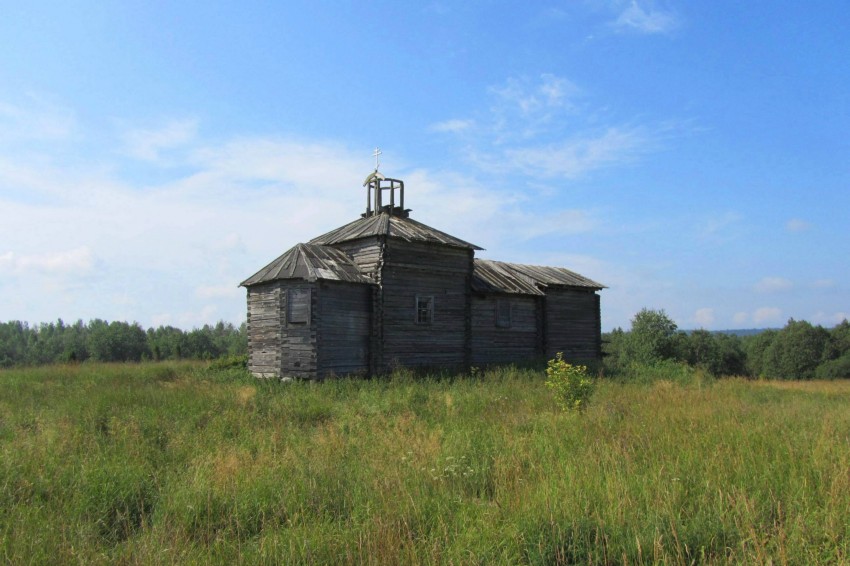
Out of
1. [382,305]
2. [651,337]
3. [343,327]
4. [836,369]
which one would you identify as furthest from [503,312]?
[836,369]

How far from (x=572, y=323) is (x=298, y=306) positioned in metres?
15.2

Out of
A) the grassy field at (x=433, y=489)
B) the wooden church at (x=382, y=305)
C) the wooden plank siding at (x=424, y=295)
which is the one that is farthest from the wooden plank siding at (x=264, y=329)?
the grassy field at (x=433, y=489)

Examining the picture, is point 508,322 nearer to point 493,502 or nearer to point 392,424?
point 392,424

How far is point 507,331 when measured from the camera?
24594 millimetres

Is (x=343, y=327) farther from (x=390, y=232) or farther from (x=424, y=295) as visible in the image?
(x=390, y=232)

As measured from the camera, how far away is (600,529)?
4.21m

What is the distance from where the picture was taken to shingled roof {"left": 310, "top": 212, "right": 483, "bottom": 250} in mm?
20031

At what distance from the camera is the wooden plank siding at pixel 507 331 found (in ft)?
76.7

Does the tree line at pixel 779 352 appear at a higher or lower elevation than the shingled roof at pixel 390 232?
lower

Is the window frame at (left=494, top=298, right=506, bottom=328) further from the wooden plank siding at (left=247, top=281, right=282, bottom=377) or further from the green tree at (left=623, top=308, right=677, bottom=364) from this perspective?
the green tree at (left=623, top=308, right=677, bottom=364)

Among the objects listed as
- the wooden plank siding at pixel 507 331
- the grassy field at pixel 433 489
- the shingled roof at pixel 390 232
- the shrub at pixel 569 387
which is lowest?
the grassy field at pixel 433 489

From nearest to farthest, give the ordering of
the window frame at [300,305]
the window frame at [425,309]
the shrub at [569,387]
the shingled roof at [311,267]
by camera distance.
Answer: the shrub at [569,387] → the window frame at [300,305] → the shingled roof at [311,267] → the window frame at [425,309]

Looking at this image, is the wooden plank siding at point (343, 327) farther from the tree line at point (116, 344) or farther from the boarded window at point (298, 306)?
the tree line at point (116, 344)

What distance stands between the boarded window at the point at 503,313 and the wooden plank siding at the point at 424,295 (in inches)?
89.7
